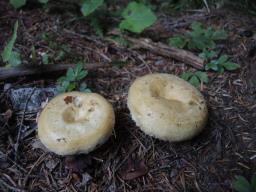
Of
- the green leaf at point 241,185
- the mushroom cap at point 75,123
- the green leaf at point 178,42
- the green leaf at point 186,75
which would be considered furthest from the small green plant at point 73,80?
the green leaf at point 241,185

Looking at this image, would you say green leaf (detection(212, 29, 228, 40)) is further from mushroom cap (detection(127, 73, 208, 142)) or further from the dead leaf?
the dead leaf

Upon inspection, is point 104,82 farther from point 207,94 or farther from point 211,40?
point 211,40

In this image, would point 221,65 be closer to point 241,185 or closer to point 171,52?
point 171,52

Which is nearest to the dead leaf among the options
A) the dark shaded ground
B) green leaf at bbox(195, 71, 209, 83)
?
the dark shaded ground

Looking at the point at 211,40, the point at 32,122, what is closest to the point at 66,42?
the point at 32,122

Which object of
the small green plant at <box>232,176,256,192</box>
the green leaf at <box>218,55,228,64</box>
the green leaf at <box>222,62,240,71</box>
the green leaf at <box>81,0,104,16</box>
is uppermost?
the green leaf at <box>81,0,104,16</box>

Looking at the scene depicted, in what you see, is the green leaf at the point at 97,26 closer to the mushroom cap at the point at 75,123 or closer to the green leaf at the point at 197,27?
the green leaf at the point at 197,27

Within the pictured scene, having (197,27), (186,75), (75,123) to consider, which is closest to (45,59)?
(75,123)
